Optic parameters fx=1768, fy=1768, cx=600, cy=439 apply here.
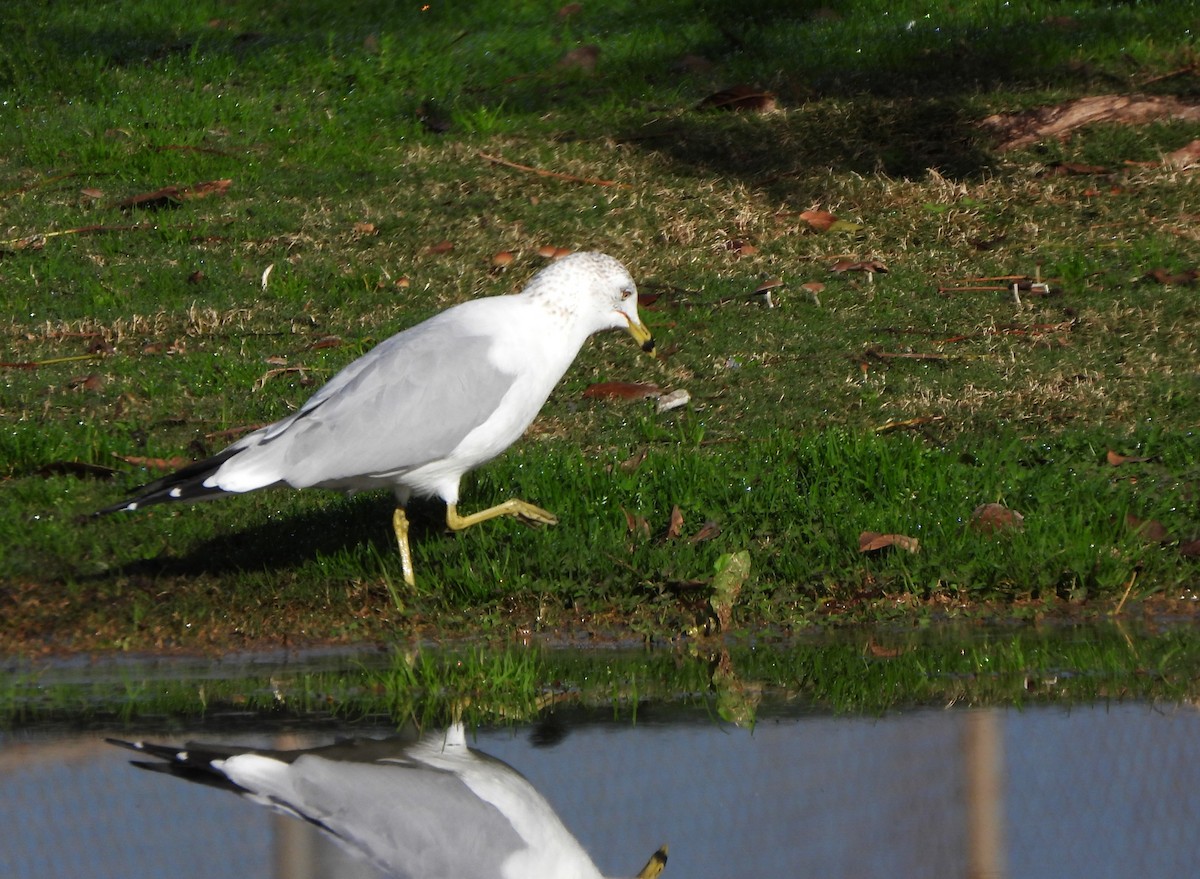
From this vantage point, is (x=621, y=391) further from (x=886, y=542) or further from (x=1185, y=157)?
(x=1185, y=157)

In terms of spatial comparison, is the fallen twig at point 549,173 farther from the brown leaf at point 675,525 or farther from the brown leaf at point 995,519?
the brown leaf at point 995,519

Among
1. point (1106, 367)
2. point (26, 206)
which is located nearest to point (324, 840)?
point (1106, 367)

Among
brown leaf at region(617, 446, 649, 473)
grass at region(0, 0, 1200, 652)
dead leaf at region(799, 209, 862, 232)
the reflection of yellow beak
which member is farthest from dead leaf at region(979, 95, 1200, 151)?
the reflection of yellow beak

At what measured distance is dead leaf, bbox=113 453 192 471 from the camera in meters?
6.60

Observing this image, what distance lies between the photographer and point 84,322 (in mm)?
8242

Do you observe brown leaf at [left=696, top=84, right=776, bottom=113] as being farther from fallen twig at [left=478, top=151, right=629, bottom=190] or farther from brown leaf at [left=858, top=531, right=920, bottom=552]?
brown leaf at [left=858, top=531, right=920, bottom=552]

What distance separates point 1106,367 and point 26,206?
18.8 ft

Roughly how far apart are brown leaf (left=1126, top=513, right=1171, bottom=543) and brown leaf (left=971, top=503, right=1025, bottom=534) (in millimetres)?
368

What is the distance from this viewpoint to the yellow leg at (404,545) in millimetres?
5742

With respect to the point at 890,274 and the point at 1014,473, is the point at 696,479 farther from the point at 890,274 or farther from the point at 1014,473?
the point at 890,274

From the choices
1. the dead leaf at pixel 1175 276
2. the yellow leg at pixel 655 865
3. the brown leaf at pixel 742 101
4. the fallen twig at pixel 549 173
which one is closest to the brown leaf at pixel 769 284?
the fallen twig at pixel 549 173

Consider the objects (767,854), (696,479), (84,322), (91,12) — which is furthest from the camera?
(91,12)

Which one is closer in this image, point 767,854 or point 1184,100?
point 767,854

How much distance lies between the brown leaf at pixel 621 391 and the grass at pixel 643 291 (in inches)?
2.3
